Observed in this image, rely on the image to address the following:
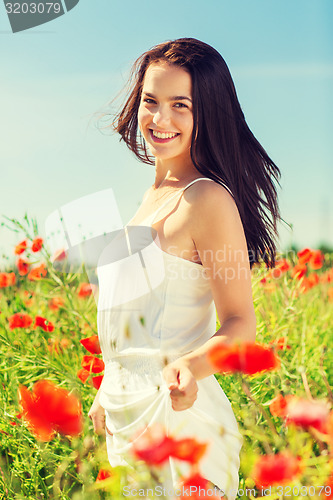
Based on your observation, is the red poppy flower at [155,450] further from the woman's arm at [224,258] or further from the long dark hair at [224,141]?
the long dark hair at [224,141]

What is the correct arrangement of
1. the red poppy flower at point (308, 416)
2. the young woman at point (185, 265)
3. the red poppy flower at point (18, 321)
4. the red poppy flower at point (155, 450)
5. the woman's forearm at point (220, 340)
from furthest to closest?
the red poppy flower at point (18, 321) < the young woman at point (185, 265) < the woman's forearm at point (220, 340) < the red poppy flower at point (308, 416) < the red poppy flower at point (155, 450)

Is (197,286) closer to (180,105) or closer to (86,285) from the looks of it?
(180,105)

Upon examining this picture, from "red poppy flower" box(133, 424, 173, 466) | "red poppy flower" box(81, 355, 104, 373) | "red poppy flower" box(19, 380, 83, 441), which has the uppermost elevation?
"red poppy flower" box(133, 424, 173, 466)

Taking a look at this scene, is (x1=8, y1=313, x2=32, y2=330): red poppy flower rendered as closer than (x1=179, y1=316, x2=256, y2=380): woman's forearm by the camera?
No

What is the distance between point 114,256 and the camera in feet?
3.73

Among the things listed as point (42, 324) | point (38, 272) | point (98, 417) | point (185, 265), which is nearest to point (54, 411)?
point (185, 265)

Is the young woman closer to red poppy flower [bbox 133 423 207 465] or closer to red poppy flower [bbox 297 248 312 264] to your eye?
red poppy flower [bbox 133 423 207 465]

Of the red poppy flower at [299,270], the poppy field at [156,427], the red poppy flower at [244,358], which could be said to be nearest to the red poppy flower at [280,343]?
the poppy field at [156,427]

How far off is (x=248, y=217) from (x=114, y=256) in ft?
1.04

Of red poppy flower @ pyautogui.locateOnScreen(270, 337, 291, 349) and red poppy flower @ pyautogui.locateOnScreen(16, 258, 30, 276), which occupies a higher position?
red poppy flower @ pyautogui.locateOnScreen(16, 258, 30, 276)

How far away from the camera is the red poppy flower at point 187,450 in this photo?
0.57m

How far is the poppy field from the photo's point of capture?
0.64m

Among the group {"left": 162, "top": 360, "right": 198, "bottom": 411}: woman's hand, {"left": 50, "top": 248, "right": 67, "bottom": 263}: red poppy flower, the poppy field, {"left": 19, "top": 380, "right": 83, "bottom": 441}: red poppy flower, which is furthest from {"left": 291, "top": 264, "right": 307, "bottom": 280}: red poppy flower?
{"left": 19, "top": 380, "right": 83, "bottom": 441}: red poppy flower

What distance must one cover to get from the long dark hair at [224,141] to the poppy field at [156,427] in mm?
335
